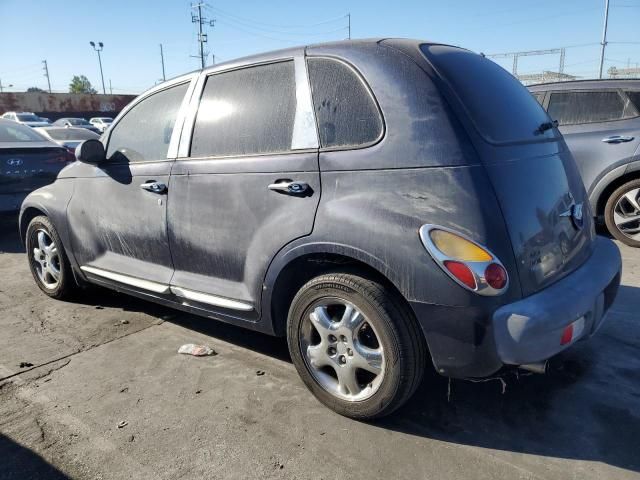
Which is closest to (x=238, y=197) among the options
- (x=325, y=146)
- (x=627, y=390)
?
(x=325, y=146)

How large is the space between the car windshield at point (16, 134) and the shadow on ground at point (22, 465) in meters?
5.55

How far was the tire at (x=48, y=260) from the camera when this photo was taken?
4.16 metres

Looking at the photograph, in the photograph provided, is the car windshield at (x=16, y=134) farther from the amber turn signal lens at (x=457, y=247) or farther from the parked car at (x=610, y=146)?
the parked car at (x=610, y=146)

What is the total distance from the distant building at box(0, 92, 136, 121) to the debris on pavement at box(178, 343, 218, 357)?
45407mm

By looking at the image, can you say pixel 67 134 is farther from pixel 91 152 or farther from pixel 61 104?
pixel 61 104

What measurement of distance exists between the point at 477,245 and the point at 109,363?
98.7 inches

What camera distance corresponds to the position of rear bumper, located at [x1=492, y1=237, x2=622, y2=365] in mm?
2031

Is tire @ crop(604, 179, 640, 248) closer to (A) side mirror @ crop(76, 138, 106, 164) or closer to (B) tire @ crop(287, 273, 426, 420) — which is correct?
(B) tire @ crop(287, 273, 426, 420)

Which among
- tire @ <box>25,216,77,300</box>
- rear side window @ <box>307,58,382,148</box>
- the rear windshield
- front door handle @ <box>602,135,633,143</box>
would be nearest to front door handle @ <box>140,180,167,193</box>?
rear side window @ <box>307,58,382,148</box>

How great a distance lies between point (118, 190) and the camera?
139 inches

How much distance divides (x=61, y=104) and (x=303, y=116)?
4964cm

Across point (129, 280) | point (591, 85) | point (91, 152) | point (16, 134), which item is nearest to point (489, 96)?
point (129, 280)

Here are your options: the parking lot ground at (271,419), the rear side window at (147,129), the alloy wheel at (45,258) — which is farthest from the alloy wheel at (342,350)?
the alloy wheel at (45,258)

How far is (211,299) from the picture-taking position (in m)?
2.98
